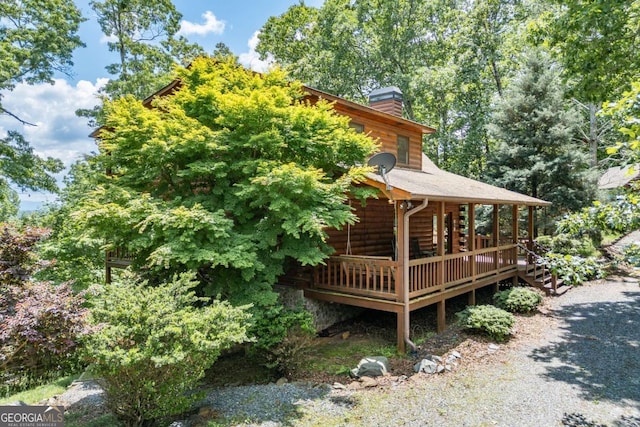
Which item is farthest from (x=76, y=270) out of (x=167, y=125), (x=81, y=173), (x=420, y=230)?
(x=420, y=230)

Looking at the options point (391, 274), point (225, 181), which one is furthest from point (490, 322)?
point (225, 181)

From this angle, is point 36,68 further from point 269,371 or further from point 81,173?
point 269,371

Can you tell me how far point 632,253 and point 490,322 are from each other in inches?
222

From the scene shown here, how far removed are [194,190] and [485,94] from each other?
2461cm

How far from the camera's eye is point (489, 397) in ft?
20.0

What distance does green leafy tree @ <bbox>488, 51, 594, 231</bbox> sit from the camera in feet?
56.9

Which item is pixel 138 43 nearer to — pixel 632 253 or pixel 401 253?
pixel 401 253

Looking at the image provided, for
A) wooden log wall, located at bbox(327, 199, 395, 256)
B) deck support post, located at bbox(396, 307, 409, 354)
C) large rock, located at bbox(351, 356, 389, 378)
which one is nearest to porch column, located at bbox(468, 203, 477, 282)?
wooden log wall, located at bbox(327, 199, 395, 256)

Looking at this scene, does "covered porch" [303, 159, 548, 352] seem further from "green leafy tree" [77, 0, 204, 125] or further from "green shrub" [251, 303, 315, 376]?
"green leafy tree" [77, 0, 204, 125]

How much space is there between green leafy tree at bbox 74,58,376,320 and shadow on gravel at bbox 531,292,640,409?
503cm

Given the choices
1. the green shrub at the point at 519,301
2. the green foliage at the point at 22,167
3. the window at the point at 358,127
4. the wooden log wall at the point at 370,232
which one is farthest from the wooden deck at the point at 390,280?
the green foliage at the point at 22,167

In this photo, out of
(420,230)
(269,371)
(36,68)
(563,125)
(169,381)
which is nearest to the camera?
(169,381)

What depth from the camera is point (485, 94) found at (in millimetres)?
26812

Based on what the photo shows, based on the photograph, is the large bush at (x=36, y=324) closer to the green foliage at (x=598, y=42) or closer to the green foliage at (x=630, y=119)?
the green foliage at (x=630, y=119)
